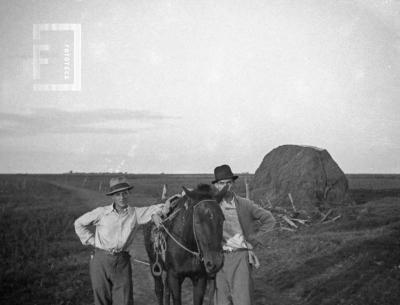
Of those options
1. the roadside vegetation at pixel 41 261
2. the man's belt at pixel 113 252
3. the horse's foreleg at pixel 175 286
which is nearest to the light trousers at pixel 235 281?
the horse's foreleg at pixel 175 286

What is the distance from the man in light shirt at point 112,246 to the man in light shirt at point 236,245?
126 centimetres

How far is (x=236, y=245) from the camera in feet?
16.9

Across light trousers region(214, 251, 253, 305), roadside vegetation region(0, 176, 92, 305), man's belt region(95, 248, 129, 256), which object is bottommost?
roadside vegetation region(0, 176, 92, 305)

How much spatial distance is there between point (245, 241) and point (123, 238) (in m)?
1.64

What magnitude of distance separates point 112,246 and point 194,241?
4.24ft

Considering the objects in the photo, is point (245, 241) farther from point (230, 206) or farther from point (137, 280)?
point (137, 280)

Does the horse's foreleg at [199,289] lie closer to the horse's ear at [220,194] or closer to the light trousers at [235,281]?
the light trousers at [235,281]

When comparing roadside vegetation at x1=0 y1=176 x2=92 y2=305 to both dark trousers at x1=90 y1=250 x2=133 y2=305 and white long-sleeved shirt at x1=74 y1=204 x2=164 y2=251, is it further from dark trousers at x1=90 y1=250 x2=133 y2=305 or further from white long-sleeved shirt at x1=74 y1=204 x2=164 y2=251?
white long-sleeved shirt at x1=74 y1=204 x2=164 y2=251

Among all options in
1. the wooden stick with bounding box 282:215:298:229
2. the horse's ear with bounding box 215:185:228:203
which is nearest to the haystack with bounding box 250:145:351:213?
the wooden stick with bounding box 282:215:298:229

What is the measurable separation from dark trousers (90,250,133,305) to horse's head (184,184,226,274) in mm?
1092

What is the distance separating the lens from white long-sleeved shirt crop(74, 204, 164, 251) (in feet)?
16.5

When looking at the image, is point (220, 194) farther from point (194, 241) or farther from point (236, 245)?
point (194, 241)

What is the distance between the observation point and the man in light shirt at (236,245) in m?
5.07

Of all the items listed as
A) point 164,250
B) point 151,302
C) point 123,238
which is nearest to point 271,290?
point 151,302
